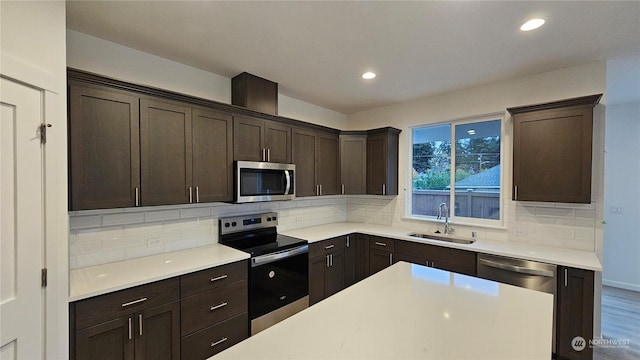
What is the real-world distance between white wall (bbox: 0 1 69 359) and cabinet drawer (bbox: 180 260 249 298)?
66 cm

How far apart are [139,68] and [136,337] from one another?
81.5 inches

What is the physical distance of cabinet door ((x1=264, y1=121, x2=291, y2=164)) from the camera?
2895 millimetres

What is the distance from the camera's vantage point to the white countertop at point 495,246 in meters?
2.26

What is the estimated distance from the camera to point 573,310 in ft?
7.35

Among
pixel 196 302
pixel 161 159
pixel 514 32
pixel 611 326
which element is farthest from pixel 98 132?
pixel 611 326

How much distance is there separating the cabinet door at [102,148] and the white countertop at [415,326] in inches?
60.5

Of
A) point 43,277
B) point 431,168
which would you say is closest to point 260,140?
point 43,277

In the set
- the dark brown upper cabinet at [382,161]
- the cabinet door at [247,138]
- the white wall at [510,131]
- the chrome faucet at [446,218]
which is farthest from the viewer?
the dark brown upper cabinet at [382,161]

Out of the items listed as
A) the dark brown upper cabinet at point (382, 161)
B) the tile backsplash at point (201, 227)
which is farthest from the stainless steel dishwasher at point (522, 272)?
the dark brown upper cabinet at point (382, 161)

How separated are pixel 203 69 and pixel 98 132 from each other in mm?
1171

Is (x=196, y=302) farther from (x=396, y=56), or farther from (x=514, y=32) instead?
(x=514, y=32)

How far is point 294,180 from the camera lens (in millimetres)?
3121

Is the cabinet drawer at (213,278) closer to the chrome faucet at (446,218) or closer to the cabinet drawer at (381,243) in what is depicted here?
the cabinet drawer at (381,243)

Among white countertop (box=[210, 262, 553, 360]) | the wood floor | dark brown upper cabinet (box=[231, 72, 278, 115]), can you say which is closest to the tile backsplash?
the wood floor
